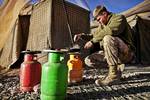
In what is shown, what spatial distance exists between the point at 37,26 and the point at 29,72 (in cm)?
412

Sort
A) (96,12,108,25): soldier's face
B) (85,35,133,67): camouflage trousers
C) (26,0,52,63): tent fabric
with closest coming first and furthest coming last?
(85,35,133,67): camouflage trousers → (96,12,108,25): soldier's face → (26,0,52,63): tent fabric

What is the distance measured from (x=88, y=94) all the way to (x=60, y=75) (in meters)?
0.58

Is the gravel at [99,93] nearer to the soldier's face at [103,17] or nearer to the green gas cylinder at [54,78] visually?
the green gas cylinder at [54,78]

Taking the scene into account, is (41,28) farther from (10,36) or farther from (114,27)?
(114,27)

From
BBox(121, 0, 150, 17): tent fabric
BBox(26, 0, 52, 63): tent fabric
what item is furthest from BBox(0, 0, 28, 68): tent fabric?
BBox(121, 0, 150, 17): tent fabric

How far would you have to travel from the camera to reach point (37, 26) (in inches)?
282

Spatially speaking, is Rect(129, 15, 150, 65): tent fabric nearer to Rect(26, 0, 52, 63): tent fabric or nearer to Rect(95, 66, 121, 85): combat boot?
Rect(26, 0, 52, 63): tent fabric

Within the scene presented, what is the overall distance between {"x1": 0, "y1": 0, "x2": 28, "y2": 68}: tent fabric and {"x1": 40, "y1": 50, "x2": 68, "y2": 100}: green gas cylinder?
4.62 m

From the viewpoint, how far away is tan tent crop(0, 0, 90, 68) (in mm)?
6785

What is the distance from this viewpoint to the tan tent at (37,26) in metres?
6.79

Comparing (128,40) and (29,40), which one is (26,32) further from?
(128,40)

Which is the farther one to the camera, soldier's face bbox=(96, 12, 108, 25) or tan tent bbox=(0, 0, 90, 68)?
tan tent bbox=(0, 0, 90, 68)

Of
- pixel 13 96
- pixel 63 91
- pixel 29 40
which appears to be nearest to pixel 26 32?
pixel 29 40

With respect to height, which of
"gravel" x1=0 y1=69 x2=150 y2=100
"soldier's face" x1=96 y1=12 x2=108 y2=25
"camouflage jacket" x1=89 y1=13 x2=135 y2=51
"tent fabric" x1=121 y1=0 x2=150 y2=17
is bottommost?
"gravel" x1=0 y1=69 x2=150 y2=100
